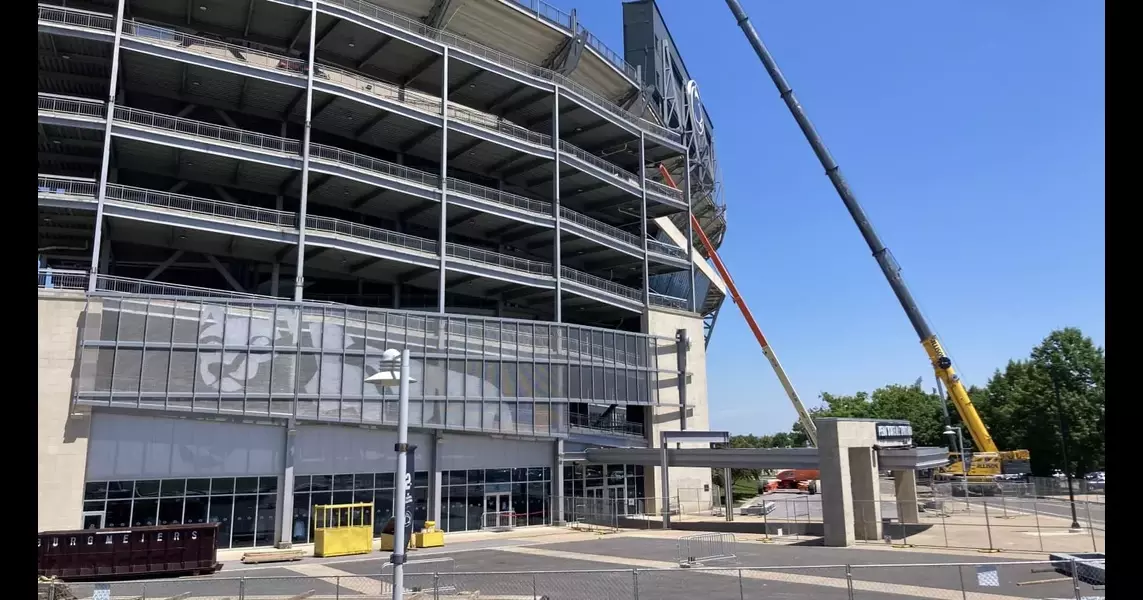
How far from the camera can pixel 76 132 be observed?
37.5m

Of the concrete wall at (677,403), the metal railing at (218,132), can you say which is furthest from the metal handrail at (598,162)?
the metal railing at (218,132)

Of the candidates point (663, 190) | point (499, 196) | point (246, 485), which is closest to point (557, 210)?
point (499, 196)

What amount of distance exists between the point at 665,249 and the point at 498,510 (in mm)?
24575

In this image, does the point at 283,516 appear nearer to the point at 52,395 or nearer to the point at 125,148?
the point at 52,395

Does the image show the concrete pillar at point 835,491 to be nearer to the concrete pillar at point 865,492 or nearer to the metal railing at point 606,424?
the concrete pillar at point 865,492

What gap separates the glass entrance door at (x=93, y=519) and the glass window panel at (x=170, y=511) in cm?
226

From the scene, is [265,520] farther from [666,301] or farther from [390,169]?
[666,301]

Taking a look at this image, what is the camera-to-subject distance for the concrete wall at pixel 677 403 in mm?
49500

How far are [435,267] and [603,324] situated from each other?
68.3ft

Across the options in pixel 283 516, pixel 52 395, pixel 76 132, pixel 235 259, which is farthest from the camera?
pixel 235 259

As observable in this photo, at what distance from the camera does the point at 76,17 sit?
37.6 m

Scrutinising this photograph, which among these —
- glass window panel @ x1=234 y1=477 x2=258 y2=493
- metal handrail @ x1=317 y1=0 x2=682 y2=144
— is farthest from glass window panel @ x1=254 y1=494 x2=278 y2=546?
metal handrail @ x1=317 y1=0 x2=682 y2=144

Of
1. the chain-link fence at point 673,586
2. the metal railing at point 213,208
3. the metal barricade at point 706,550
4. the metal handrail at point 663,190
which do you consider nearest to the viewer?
the chain-link fence at point 673,586

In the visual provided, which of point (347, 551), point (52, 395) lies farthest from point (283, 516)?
point (52, 395)
